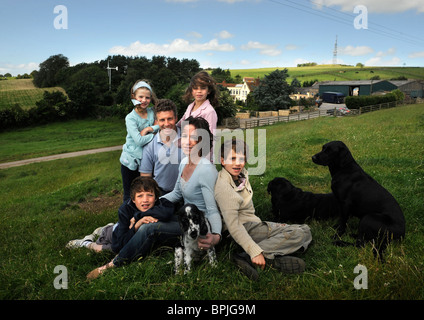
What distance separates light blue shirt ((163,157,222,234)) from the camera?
3576 mm

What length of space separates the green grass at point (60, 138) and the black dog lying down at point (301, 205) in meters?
27.5

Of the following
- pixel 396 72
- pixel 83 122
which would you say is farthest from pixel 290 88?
pixel 396 72

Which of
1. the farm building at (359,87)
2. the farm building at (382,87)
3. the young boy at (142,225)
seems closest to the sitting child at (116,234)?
the young boy at (142,225)

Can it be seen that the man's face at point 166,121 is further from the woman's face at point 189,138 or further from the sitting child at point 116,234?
the sitting child at point 116,234

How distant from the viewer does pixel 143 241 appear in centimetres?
370

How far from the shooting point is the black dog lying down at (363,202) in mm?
3752

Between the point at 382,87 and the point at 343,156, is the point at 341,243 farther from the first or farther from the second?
the point at 382,87

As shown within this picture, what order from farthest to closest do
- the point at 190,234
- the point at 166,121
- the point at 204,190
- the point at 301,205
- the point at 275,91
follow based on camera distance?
the point at 275,91
the point at 301,205
the point at 166,121
the point at 204,190
the point at 190,234

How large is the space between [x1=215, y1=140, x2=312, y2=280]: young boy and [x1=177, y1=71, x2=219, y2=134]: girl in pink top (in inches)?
38.3

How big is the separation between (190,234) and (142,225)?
772 millimetres

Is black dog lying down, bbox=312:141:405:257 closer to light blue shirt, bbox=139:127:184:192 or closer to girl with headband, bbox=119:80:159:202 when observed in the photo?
light blue shirt, bbox=139:127:184:192

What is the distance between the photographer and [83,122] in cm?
4712

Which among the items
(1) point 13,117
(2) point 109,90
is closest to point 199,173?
(1) point 13,117

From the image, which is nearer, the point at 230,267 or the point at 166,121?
the point at 230,267
